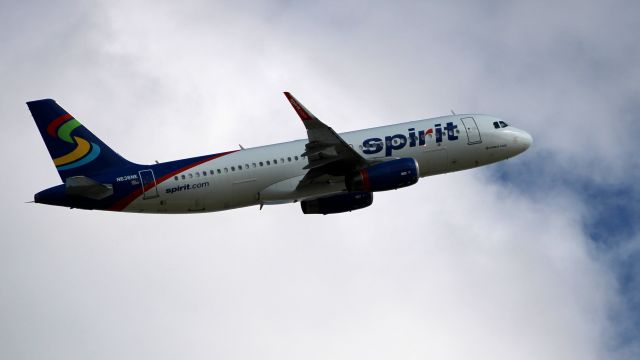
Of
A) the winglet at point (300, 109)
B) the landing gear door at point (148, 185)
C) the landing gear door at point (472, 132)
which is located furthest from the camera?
the landing gear door at point (472, 132)

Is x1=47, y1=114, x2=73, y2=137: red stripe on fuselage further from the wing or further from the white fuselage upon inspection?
the wing

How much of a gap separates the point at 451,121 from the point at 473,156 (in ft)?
8.54

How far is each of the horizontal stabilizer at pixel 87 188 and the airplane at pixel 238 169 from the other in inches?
2.2

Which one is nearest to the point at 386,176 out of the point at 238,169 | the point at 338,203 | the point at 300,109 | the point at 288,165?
the point at 288,165

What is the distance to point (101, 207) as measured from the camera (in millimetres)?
61844

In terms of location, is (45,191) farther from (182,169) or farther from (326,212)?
(326,212)

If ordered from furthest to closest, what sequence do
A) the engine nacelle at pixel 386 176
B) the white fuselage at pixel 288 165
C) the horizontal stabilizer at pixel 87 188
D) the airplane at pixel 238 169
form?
the white fuselage at pixel 288 165 < the engine nacelle at pixel 386 176 < the airplane at pixel 238 169 < the horizontal stabilizer at pixel 87 188

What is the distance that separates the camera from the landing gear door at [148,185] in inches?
2446

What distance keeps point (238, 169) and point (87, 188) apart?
29.0ft

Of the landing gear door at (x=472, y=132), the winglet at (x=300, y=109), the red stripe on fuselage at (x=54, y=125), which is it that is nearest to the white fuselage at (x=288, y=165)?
the landing gear door at (x=472, y=132)

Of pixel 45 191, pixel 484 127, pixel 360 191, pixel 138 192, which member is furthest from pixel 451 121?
pixel 45 191

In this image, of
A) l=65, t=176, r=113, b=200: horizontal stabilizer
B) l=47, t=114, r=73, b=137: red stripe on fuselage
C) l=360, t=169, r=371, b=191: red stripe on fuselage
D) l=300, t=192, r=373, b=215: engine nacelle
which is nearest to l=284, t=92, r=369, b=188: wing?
l=360, t=169, r=371, b=191: red stripe on fuselage

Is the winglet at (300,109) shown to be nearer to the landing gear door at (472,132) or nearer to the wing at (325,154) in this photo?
the wing at (325,154)

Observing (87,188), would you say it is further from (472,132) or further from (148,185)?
(472,132)
